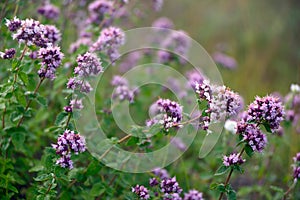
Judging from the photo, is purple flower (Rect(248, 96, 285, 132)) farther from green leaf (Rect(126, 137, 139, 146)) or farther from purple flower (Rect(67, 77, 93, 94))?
purple flower (Rect(67, 77, 93, 94))

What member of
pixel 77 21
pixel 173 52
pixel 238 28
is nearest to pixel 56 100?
pixel 77 21

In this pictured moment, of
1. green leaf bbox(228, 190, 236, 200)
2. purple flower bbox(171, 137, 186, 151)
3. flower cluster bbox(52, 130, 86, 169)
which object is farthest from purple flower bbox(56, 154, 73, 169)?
purple flower bbox(171, 137, 186, 151)

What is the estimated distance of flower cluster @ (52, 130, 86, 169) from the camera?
2381 millimetres

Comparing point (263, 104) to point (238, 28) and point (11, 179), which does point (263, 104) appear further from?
point (238, 28)

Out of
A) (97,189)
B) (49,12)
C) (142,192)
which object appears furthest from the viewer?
(49,12)

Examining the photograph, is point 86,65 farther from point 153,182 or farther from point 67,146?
point 153,182

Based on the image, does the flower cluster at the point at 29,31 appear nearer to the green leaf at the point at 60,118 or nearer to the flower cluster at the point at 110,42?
the green leaf at the point at 60,118

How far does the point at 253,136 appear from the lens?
7.97ft

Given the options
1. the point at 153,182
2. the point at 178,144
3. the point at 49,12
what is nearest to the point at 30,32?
the point at 153,182

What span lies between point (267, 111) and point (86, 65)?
108 centimetres

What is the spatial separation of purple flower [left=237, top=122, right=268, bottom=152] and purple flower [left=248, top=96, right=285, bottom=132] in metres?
0.05

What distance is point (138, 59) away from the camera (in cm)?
504

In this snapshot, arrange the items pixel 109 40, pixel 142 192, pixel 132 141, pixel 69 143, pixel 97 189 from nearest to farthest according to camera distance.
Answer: pixel 69 143, pixel 142 192, pixel 132 141, pixel 97 189, pixel 109 40

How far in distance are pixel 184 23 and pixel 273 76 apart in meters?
1.82
